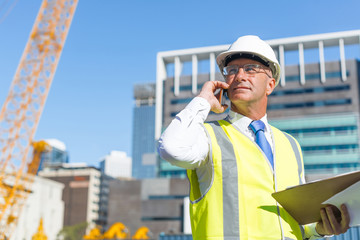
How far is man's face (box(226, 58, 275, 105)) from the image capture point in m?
2.72

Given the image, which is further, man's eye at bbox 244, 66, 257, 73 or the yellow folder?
man's eye at bbox 244, 66, 257, 73

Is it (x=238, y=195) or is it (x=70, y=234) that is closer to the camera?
(x=238, y=195)

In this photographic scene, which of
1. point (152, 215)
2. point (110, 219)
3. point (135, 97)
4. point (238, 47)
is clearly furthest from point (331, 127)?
point (135, 97)

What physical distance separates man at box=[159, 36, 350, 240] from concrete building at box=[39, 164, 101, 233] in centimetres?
9989

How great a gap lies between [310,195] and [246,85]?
82 centimetres

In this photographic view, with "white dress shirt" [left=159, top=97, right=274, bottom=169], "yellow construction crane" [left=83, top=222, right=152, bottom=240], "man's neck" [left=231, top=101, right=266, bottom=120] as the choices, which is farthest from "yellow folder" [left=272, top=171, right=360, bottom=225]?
"yellow construction crane" [left=83, top=222, right=152, bottom=240]

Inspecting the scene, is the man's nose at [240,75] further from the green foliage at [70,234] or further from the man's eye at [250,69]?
the green foliage at [70,234]

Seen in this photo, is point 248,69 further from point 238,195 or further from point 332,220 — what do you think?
point 332,220

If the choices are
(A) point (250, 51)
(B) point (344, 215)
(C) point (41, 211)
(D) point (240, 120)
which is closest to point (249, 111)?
(D) point (240, 120)

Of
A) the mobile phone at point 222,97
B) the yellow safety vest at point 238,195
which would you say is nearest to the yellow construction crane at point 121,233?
the mobile phone at point 222,97

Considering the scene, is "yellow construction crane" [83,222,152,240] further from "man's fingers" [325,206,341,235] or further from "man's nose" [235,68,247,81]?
"man's fingers" [325,206,341,235]

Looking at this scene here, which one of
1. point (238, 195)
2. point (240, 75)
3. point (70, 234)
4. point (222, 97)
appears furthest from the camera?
point (70, 234)

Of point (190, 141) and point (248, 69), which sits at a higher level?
point (248, 69)

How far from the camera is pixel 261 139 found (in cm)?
260
